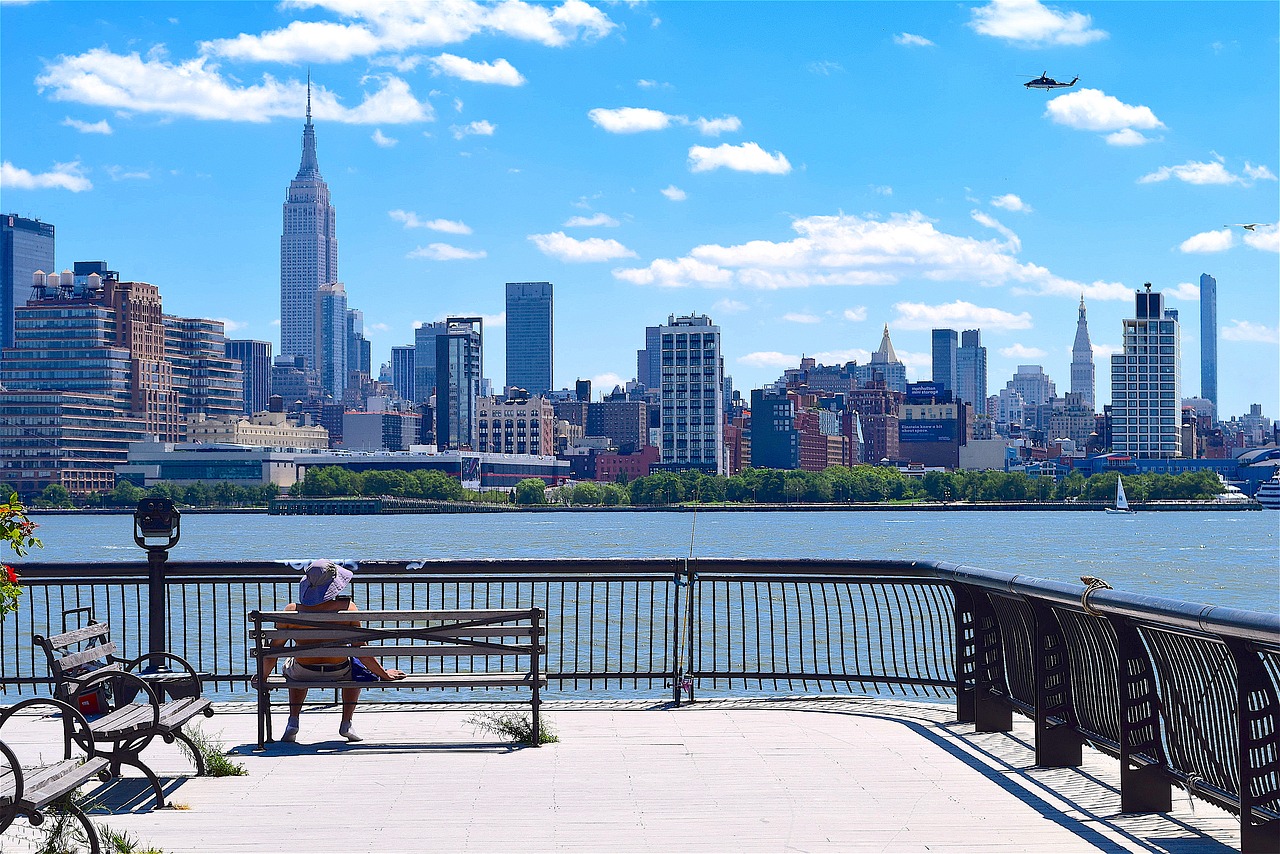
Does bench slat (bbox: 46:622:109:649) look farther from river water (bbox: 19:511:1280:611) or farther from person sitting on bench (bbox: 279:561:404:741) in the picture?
river water (bbox: 19:511:1280:611)

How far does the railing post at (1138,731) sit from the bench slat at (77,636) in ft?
18.4

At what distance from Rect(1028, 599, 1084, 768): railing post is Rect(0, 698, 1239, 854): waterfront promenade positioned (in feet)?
0.47

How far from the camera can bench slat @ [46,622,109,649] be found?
28.3 feet

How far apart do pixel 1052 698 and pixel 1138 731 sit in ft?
4.45

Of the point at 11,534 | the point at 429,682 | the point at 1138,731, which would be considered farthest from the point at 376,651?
the point at 1138,731

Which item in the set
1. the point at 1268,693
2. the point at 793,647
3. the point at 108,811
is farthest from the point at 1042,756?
the point at 793,647

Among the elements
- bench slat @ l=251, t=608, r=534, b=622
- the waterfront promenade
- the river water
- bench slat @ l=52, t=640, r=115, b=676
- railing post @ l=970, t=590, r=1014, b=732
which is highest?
bench slat @ l=251, t=608, r=534, b=622

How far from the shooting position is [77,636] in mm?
8875

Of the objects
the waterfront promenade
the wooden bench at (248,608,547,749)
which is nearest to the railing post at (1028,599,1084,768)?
the waterfront promenade

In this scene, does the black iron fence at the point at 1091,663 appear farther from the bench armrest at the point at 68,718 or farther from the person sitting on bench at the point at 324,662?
the bench armrest at the point at 68,718

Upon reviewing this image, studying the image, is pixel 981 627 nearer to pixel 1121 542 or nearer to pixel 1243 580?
pixel 1243 580

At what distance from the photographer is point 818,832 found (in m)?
8.08

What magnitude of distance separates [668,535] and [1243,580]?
66.0 meters

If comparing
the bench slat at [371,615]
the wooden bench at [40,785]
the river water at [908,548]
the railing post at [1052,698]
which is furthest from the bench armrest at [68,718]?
the river water at [908,548]
